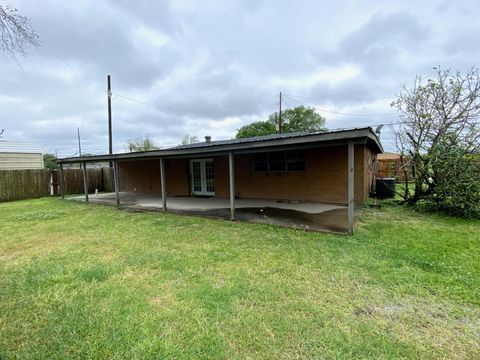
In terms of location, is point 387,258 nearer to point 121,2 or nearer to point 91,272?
point 91,272

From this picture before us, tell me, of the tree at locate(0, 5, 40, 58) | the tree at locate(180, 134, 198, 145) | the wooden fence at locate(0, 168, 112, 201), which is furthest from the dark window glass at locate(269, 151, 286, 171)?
the tree at locate(180, 134, 198, 145)

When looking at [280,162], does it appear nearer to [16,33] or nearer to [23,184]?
[16,33]

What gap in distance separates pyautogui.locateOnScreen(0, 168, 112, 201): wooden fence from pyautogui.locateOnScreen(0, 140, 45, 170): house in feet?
11.9

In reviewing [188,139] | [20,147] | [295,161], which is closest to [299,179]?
[295,161]

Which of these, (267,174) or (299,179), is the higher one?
(267,174)

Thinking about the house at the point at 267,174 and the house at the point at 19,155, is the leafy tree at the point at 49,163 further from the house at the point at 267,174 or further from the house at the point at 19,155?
the house at the point at 267,174

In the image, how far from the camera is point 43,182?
13727 mm

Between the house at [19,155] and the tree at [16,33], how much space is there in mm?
15895

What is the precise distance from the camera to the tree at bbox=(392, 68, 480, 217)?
7043 millimetres

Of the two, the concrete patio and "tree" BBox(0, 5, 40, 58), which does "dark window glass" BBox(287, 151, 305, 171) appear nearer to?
the concrete patio

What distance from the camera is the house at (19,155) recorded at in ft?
49.6

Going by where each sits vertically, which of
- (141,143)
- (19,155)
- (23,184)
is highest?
(141,143)

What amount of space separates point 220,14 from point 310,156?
260 inches

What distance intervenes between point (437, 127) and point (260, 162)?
5.91 metres
